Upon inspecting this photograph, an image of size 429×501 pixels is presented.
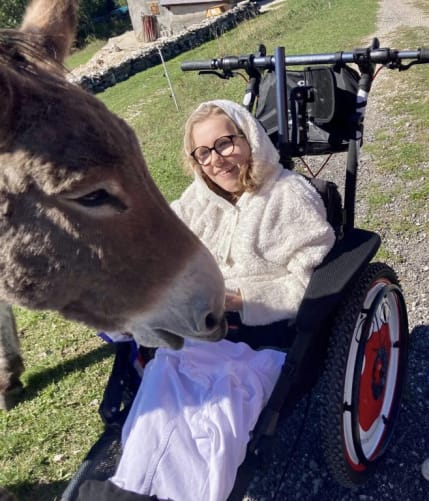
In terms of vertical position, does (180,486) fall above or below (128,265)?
below

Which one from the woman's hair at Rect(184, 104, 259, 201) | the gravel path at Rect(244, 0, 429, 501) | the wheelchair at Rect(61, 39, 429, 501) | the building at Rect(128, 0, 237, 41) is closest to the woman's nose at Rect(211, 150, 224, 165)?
the woman's hair at Rect(184, 104, 259, 201)

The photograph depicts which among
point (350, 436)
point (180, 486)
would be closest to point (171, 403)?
point (180, 486)

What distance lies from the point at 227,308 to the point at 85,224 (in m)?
0.95

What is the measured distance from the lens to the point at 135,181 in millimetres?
1549

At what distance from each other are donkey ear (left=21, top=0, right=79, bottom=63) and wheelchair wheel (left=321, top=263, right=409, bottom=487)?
5.56 ft

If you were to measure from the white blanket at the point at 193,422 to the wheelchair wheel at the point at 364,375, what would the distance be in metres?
0.29

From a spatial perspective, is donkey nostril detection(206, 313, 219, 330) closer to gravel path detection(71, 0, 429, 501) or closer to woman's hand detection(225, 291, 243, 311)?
woman's hand detection(225, 291, 243, 311)

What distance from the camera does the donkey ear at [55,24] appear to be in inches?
80.2

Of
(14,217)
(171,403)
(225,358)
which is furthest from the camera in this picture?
(225,358)

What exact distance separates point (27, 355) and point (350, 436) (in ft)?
8.49

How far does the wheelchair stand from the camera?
6.32 feet

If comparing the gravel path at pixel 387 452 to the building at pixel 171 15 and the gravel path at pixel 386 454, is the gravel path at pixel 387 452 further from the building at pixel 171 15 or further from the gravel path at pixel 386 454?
the building at pixel 171 15

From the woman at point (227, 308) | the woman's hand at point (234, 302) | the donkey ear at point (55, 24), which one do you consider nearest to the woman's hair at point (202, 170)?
the woman at point (227, 308)

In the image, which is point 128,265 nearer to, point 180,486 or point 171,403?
point 171,403
